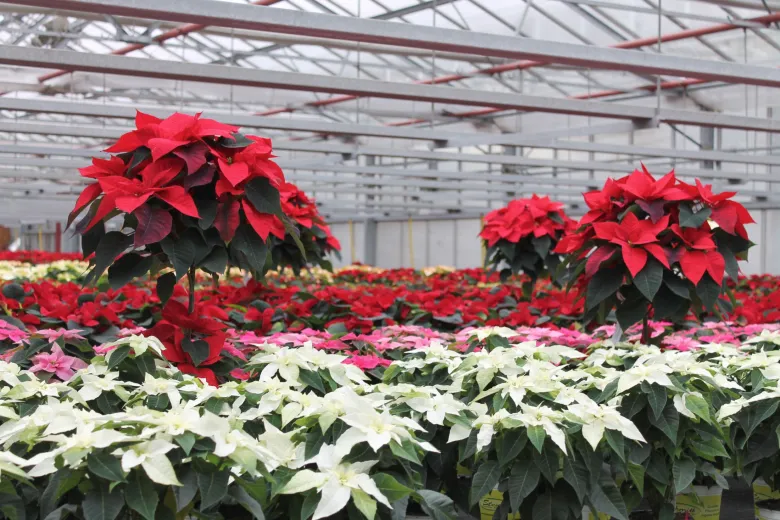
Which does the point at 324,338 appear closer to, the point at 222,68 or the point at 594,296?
the point at 594,296

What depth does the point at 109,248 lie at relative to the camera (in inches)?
91.2

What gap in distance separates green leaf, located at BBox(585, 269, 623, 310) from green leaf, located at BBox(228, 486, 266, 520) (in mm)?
1625

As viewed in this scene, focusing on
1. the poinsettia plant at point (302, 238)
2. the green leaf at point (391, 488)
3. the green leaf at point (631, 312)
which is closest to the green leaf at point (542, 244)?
the poinsettia plant at point (302, 238)

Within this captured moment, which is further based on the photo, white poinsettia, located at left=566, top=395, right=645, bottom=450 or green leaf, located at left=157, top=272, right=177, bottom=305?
green leaf, located at left=157, top=272, right=177, bottom=305

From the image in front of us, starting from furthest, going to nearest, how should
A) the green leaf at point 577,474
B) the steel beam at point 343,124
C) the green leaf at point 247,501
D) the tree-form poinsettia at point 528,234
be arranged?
1. the steel beam at point 343,124
2. the tree-form poinsettia at point 528,234
3. the green leaf at point 577,474
4. the green leaf at point 247,501

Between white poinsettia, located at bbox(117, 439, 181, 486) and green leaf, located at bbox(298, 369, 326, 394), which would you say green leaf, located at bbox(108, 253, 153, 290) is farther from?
white poinsettia, located at bbox(117, 439, 181, 486)

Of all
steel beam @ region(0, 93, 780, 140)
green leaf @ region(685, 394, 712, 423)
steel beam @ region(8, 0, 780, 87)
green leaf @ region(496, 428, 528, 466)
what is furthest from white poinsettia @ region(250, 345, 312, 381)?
steel beam @ region(0, 93, 780, 140)

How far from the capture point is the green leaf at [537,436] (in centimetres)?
166

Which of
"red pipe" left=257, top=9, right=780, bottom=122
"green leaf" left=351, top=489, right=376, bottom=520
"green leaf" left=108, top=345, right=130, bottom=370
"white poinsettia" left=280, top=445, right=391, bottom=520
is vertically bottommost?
"green leaf" left=351, top=489, right=376, bottom=520

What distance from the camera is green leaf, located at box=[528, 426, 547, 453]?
1661 millimetres

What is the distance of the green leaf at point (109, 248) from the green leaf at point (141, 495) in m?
1.05

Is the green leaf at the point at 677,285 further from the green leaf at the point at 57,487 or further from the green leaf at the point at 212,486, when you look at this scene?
the green leaf at the point at 57,487

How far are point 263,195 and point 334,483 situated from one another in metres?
1.14

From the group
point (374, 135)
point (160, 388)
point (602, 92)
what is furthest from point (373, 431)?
point (602, 92)
